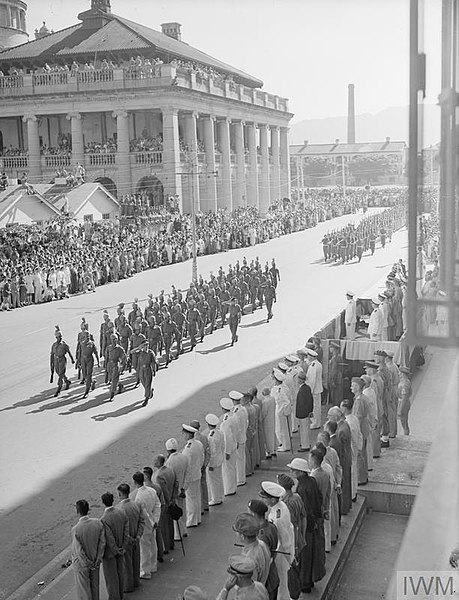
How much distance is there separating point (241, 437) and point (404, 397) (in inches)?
97.8

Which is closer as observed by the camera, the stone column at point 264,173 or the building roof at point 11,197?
the building roof at point 11,197

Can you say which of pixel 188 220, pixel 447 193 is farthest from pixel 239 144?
pixel 447 193

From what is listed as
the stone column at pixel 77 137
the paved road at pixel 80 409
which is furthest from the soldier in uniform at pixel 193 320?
the stone column at pixel 77 137

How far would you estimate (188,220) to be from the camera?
32312mm

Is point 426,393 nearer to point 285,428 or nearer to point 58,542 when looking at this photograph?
point 285,428

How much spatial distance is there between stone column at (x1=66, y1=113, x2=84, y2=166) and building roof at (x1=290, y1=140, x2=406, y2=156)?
152ft

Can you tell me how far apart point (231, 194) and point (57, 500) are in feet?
103

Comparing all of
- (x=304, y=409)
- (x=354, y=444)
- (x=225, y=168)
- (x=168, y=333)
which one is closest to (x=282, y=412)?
(x=304, y=409)

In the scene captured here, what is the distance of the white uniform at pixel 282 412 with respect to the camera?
9.37 m

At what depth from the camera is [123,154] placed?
111 ft

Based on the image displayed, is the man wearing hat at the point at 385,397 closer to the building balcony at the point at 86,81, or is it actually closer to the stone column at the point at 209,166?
the building balcony at the point at 86,81

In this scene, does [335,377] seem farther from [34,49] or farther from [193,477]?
[34,49]

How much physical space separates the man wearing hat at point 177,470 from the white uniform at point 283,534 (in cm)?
146

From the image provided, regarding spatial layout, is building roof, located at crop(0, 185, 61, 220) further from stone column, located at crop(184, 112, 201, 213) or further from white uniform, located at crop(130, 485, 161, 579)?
white uniform, located at crop(130, 485, 161, 579)
